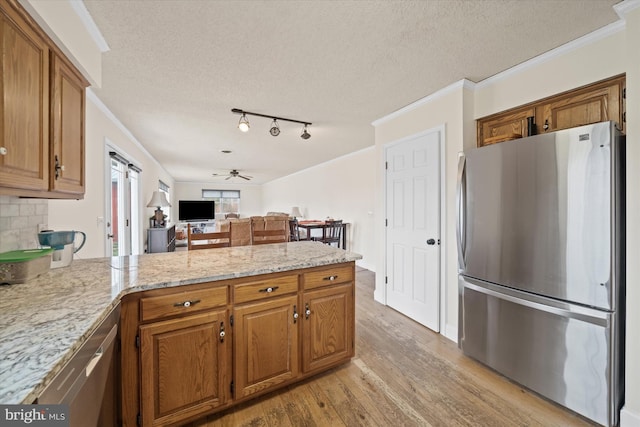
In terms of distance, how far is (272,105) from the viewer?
2.87m

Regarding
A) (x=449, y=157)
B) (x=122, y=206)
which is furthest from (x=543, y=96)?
(x=122, y=206)

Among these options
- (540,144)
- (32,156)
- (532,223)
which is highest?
(540,144)

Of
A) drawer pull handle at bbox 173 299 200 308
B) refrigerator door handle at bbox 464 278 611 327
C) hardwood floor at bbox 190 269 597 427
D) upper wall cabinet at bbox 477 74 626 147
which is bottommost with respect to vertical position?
hardwood floor at bbox 190 269 597 427

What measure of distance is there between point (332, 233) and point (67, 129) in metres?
4.52

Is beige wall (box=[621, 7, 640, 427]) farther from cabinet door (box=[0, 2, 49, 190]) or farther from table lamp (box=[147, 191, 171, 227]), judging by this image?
table lamp (box=[147, 191, 171, 227])

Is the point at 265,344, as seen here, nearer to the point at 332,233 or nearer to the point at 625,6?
the point at 625,6

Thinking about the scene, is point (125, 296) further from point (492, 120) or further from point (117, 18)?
point (492, 120)

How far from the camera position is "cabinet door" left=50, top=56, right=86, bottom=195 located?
1.37 metres

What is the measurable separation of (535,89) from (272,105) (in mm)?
2385

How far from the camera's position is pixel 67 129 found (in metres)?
1.51

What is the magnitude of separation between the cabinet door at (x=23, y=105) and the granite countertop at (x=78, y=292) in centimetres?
51

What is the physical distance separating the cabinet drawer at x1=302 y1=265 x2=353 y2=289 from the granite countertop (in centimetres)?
8

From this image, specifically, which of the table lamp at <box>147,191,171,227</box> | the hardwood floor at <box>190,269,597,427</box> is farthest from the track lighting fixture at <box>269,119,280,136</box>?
the table lamp at <box>147,191,171,227</box>

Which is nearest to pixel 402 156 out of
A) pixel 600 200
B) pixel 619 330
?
pixel 600 200
